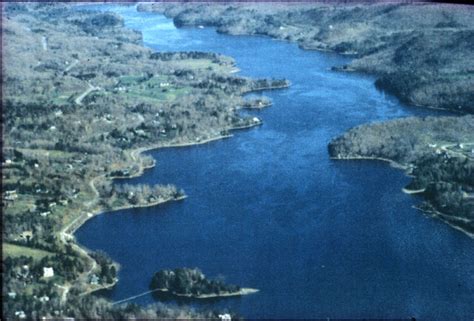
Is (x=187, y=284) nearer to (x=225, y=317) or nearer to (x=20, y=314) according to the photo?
(x=225, y=317)

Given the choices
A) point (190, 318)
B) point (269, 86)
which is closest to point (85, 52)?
point (269, 86)

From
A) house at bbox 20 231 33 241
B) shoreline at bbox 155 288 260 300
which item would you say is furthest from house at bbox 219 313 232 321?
house at bbox 20 231 33 241

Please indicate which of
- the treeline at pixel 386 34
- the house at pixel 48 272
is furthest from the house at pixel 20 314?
the treeline at pixel 386 34

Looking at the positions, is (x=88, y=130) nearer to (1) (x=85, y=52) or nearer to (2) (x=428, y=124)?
(2) (x=428, y=124)

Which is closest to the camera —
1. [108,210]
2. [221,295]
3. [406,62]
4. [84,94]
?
[221,295]

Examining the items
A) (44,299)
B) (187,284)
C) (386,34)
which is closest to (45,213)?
(44,299)

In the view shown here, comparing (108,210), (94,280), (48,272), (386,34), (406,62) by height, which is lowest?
(108,210)

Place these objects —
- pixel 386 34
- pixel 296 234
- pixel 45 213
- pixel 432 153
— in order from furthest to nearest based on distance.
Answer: pixel 386 34, pixel 432 153, pixel 45 213, pixel 296 234

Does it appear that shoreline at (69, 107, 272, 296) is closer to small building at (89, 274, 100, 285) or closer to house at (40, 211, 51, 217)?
small building at (89, 274, 100, 285)
